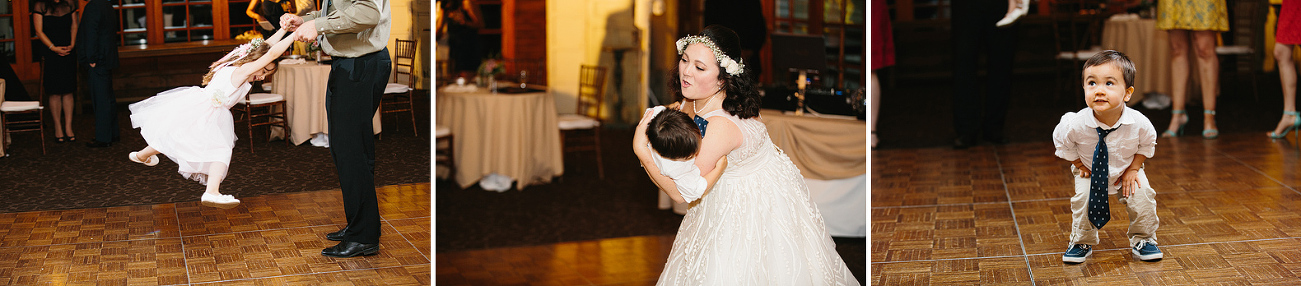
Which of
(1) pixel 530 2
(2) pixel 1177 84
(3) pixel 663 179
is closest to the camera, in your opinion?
(3) pixel 663 179

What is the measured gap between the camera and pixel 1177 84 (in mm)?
4422

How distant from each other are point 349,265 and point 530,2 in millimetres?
4734

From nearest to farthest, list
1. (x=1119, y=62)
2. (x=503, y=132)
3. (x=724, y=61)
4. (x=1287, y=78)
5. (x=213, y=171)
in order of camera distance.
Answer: (x=724, y=61), (x=1119, y=62), (x=213, y=171), (x=1287, y=78), (x=503, y=132)

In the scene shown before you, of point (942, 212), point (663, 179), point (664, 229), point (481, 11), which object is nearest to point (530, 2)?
point (481, 11)

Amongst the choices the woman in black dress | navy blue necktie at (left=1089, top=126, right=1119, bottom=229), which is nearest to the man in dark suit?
Answer: the woman in black dress

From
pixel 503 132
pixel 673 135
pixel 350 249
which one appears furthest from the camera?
pixel 503 132

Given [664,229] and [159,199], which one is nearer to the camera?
[159,199]

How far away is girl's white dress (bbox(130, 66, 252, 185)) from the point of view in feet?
10.8

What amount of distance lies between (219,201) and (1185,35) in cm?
426

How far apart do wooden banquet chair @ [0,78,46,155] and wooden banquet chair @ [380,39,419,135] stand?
1142mm

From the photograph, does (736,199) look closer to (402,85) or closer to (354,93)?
(402,85)

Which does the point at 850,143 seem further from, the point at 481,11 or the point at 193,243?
the point at 481,11

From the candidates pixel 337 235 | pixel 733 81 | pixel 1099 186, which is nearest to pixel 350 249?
pixel 337 235

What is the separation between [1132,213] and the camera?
3510 millimetres
